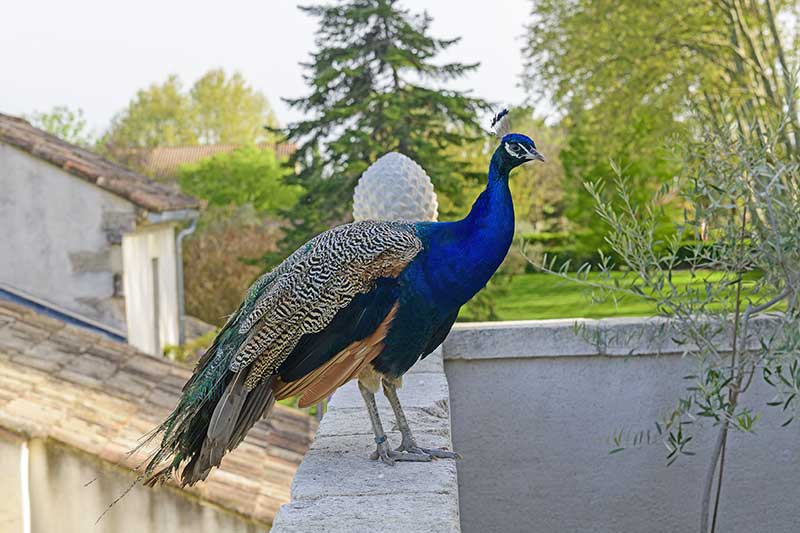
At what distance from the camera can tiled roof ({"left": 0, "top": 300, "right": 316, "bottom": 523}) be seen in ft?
17.1

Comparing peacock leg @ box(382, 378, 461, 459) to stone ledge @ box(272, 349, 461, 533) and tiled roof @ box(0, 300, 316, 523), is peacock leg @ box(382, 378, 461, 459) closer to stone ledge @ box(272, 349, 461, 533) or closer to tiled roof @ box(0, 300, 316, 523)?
stone ledge @ box(272, 349, 461, 533)

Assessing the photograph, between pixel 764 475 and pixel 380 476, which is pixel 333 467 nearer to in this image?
pixel 380 476

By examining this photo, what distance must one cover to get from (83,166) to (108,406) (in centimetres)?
313

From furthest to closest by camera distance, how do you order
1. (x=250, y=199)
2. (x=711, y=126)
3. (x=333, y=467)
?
1. (x=250, y=199)
2. (x=711, y=126)
3. (x=333, y=467)

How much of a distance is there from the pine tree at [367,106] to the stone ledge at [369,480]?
9.73 meters

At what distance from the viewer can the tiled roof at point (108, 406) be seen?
17.1 ft

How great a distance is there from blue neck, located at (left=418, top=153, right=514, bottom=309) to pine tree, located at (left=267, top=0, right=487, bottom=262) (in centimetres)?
1025

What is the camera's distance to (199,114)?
182 feet

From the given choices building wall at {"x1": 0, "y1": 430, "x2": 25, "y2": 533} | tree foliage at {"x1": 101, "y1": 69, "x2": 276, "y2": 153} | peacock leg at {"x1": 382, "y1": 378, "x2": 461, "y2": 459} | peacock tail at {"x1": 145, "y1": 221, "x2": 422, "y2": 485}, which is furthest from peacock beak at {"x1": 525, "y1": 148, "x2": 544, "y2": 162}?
tree foliage at {"x1": 101, "y1": 69, "x2": 276, "y2": 153}

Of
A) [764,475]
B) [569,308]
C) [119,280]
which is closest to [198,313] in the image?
[569,308]

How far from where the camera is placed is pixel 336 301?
244cm

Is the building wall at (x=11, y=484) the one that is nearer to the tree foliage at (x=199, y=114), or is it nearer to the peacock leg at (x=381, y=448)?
the peacock leg at (x=381, y=448)

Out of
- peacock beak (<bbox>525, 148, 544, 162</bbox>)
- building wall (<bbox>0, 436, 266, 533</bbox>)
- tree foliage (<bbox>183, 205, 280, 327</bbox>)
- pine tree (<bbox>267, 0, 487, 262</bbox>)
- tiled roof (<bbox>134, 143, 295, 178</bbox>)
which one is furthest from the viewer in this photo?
tiled roof (<bbox>134, 143, 295, 178</bbox>)

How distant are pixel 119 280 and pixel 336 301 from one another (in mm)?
6758
